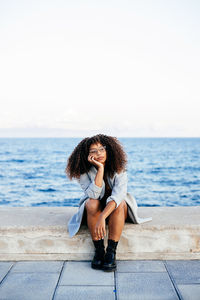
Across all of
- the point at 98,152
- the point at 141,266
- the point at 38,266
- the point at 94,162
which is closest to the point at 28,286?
the point at 38,266

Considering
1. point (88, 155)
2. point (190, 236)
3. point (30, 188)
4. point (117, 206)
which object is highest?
point (88, 155)

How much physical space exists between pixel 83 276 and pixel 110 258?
0.28 m

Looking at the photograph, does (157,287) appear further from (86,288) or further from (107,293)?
(86,288)

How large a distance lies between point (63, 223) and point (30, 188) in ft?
41.4

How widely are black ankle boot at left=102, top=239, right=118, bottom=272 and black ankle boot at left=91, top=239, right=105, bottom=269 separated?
0.06 metres

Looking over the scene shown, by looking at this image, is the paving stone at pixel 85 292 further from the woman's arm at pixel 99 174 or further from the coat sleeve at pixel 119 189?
the woman's arm at pixel 99 174

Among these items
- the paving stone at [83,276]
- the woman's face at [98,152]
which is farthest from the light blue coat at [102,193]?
the paving stone at [83,276]

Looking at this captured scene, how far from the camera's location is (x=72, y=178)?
3.08 meters

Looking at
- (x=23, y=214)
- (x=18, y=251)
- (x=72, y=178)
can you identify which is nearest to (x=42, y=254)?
(x=18, y=251)

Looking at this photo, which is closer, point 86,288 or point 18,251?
point 86,288

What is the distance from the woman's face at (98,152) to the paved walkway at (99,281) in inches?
38.8

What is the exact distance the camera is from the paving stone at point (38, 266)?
274 cm

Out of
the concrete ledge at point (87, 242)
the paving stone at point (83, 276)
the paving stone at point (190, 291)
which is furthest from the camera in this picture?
the concrete ledge at point (87, 242)

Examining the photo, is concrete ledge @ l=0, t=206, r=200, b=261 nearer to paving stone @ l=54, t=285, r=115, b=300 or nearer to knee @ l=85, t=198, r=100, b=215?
knee @ l=85, t=198, r=100, b=215
